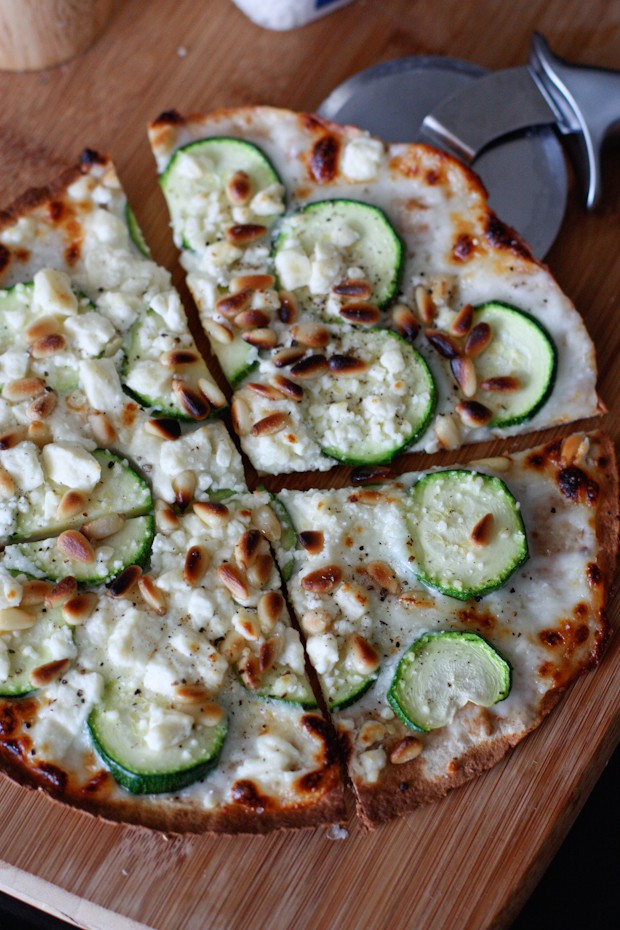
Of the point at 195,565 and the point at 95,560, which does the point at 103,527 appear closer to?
the point at 95,560

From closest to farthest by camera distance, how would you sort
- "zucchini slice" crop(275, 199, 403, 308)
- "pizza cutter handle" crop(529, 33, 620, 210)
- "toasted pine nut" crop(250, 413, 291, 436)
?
"toasted pine nut" crop(250, 413, 291, 436), "zucchini slice" crop(275, 199, 403, 308), "pizza cutter handle" crop(529, 33, 620, 210)

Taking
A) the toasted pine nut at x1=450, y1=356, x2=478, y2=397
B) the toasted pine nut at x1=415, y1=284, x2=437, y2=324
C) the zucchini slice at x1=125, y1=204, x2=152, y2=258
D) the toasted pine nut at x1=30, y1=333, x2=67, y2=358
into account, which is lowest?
the toasted pine nut at x1=30, y1=333, x2=67, y2=358

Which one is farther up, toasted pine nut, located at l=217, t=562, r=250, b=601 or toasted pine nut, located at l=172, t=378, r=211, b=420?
toasted pine nut, located at l=172, t=378, r=211, b=420

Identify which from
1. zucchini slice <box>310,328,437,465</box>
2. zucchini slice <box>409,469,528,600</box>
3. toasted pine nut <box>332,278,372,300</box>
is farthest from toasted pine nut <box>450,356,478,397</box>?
toasted pine nut <box>332,278,372,300</box>

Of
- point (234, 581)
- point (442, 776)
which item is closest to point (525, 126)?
Answer: point (234, 581)

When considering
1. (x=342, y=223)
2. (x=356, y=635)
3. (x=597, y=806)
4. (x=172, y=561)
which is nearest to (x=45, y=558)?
(x=172, y=561)

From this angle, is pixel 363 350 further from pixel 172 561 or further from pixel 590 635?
pixel 590 635

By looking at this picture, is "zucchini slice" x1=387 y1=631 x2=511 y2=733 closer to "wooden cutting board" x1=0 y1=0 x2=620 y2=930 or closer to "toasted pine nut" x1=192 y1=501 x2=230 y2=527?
"wooden cutting board" x1=0 y1=0 x2=620 y2=930

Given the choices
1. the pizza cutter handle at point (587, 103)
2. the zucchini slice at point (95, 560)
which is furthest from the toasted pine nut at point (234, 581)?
the pizza cutter handle at point (587, 103)

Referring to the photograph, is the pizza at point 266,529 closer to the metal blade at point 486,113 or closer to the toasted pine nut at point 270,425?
the toasted pine nut at point 270,425
